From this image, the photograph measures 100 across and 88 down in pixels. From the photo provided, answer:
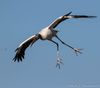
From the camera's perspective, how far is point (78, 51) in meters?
22.6

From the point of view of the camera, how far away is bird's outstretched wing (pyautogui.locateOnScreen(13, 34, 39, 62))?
2543 cm

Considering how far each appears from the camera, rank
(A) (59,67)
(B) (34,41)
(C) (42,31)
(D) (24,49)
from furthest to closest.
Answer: (D) (24,49)
(B) (34,41)
(C) (42,31)
(A) (59,67)

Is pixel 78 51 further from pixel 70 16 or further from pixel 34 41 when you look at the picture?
pixel 34 41

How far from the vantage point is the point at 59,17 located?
78.0ft

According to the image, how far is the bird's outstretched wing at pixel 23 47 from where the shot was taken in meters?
25.4

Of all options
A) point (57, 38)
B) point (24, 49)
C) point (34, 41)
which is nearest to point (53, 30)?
point (57, 38)

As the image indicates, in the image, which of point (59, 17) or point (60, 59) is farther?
point (59, 17)

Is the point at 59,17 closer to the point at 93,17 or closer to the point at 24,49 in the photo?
the point at 93,17

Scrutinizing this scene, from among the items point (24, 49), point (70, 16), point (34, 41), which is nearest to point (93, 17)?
point (70, 16)

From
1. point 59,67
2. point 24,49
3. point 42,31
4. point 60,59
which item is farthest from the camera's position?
point 24,49

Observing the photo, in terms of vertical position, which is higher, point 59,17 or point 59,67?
point 59,17

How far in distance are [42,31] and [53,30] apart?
0.67 m

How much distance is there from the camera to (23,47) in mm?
27484

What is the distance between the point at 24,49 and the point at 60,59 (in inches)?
239
